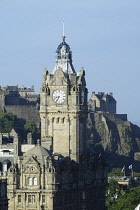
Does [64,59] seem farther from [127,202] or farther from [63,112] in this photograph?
[127,202]

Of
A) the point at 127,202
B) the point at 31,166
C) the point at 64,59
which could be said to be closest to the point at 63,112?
the point at 64,59

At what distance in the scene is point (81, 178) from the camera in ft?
523

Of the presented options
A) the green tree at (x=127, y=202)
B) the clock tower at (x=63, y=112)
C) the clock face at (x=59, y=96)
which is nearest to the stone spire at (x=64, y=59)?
the clock tower at (x=63, y=112)

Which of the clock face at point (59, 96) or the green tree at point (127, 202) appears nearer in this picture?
the clock face at point (59, 96)

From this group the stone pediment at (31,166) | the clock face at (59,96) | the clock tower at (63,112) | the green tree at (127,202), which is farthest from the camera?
the green tree at (127,202)

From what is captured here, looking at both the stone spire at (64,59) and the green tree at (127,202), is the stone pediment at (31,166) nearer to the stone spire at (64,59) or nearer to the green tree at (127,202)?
the stone spire at (64,59)

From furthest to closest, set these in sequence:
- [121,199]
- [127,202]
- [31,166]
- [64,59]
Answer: [121,199]
[127,202]
[64,59]
[31,166]

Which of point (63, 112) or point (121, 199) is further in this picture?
point (121, 199)

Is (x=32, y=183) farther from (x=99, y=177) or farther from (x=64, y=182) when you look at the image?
(x=99, y=177)

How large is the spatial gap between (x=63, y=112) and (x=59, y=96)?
207cm

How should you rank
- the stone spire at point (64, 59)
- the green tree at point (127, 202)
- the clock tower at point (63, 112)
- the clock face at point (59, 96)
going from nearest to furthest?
the clock tower at point (63, 112), the clock face at point (59, 96), the stone spire at point (64, 59), the green tree at point (127, 202)

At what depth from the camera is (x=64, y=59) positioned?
163m

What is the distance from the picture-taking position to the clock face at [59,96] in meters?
159

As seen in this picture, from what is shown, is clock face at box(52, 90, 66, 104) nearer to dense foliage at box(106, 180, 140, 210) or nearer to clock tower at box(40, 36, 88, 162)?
clock tower at box(40, 36, 88, 162)
